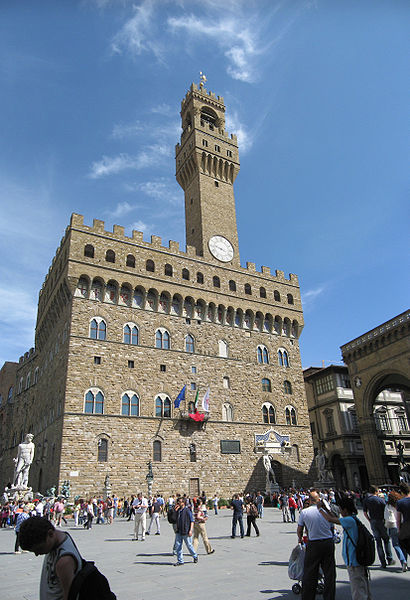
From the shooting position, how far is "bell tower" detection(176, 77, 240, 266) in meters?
37.4

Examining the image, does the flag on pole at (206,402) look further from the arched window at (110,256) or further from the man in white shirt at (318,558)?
the man in white shirt at (318,558)

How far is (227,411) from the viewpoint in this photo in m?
32.1

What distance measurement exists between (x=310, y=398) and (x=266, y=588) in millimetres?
40254

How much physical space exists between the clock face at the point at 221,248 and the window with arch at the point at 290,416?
13.8 metres

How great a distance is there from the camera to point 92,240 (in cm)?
3044

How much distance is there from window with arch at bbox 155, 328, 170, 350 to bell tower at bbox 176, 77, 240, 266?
8.13 metres

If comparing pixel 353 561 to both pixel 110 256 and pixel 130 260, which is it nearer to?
pixel 110 256

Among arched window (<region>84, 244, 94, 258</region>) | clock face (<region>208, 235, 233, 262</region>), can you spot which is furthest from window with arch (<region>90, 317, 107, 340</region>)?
clock face (<region>208, 235, 233, 262</region>)

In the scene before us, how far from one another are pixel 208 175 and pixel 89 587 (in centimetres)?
3953

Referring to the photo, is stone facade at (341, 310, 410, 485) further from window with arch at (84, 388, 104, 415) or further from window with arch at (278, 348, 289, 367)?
window with arch at (84, 388, 104, 415)

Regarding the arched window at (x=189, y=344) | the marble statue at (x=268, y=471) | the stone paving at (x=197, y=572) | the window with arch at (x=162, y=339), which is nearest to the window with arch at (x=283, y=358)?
the marble statue at (x=268, y=471)

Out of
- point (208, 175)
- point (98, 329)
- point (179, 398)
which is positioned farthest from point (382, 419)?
point (98, 329)

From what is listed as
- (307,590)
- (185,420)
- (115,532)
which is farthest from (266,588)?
(185,420)

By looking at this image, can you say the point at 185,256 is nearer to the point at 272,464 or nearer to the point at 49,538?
the point at 272,464
